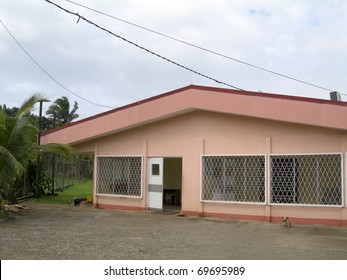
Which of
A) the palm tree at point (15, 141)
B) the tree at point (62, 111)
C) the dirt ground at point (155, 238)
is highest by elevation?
the tree at point (62, 111)

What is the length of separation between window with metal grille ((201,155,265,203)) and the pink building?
0.09ft

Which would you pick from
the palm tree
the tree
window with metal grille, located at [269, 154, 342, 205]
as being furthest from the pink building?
the tree

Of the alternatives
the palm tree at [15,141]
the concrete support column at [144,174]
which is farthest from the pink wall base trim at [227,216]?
the palm tree at [15,141]

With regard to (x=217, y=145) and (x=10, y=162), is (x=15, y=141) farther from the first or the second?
(x=217, y=145)

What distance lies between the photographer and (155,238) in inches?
339

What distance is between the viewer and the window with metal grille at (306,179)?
35.7 feet

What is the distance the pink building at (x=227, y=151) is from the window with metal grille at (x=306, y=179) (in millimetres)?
26

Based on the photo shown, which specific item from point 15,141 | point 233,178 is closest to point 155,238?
point 233,178

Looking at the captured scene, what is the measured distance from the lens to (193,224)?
10.9 meters

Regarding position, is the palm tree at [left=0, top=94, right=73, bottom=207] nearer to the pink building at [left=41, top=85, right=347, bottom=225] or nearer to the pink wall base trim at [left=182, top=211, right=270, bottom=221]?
the pink building at [left=41, top=85, right=347, bottom=225]

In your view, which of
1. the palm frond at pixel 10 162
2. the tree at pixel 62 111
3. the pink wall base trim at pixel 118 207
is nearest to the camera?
the palm frond at pixel 10 162

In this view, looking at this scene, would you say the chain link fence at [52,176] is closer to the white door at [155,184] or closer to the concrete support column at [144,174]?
the concrete support column at [144,174]

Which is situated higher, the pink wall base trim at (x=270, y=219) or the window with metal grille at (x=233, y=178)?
the window with metal grille at (x=233, y=178)

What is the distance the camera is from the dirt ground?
22.8 ft
